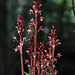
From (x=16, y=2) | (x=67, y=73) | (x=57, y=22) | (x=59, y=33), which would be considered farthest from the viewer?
(x=16, y=2)

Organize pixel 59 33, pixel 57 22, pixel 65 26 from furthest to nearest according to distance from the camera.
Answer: pixel 65 26 < pixel 57 22 < pixel 59 33

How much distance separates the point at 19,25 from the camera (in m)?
1.01

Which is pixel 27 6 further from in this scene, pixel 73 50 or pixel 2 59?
pixel 2 59

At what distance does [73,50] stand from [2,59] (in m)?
4.44

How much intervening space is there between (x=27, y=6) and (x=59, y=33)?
5.48 feet

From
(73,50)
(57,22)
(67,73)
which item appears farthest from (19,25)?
(73,50)

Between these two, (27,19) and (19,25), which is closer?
(19,25)

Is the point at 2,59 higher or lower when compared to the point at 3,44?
lower

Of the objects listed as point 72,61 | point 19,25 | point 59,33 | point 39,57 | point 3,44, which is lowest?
point 72,61

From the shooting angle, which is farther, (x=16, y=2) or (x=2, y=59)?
(x=16, y=2)

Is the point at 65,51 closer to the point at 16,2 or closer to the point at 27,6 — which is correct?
the point at 27,6

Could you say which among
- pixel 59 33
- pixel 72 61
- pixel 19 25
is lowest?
pixel 72 61

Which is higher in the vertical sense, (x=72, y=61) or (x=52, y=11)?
(x=52, y=11)

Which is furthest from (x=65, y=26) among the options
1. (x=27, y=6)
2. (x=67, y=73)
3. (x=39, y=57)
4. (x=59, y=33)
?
(x=39, y=57)
